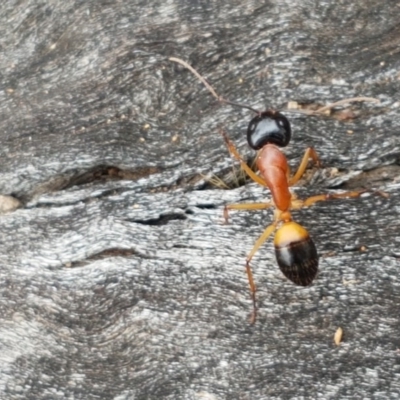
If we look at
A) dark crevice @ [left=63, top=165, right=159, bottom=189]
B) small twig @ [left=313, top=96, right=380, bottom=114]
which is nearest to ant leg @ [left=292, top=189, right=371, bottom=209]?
small twig @ [left=313, top=96, right=380, bottom=114]

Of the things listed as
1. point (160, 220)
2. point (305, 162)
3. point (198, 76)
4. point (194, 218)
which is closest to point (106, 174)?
point (160, 220)

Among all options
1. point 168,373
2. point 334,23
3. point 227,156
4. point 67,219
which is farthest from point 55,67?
point 168,373

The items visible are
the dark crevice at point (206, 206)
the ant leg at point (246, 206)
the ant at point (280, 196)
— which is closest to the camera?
the ant at point (280, 196)

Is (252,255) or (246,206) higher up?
(246,206)

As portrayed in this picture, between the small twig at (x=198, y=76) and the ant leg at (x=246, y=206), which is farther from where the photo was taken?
the small twig at (x=198, y=76)

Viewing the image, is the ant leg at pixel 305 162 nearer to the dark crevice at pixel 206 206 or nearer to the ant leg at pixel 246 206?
the ant leg at pixel 246 206

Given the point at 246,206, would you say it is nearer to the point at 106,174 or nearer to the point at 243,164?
the point at 243,164

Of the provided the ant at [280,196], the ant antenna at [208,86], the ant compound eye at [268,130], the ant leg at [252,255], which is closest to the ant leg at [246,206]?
the ant at [280,196]
